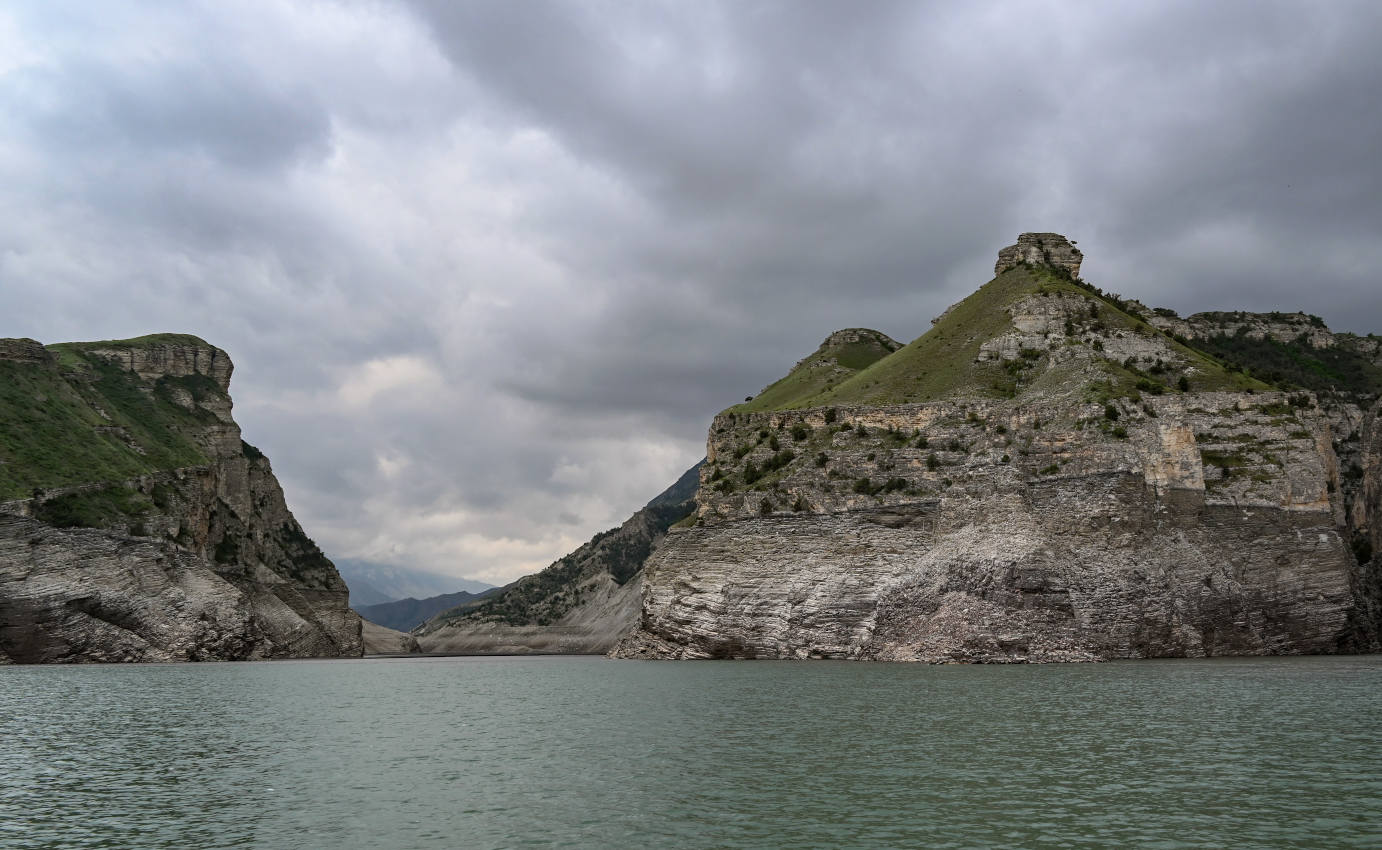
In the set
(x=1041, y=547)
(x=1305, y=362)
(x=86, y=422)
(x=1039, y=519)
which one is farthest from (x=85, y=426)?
(x=1305, y=362)

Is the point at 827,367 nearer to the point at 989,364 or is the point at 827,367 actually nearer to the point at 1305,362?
the point at 989,364

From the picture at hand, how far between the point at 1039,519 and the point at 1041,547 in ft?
8.08

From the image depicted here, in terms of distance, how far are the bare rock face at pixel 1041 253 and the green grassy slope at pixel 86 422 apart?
108568 millimetres

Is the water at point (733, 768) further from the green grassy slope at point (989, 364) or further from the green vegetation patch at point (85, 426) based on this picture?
the green vegetation patch at point (85, 426)

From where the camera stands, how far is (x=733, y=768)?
24.2 meters

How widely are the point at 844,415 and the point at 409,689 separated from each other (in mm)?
45966

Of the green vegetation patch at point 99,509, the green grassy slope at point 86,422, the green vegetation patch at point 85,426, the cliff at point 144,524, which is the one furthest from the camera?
the green grassy slope at point 86,422

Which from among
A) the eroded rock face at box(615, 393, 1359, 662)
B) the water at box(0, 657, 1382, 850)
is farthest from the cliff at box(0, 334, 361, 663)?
the eroded rock face at box(615, 393, 1359, 662)

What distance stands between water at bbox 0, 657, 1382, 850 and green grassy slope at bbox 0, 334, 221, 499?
2560 inches

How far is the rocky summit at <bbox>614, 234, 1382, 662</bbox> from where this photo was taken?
61531 millimetres

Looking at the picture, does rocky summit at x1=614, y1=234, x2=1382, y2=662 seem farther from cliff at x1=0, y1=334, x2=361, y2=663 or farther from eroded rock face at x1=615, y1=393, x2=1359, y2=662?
cliff at x1=0, y1=334, x2=361, y2=663

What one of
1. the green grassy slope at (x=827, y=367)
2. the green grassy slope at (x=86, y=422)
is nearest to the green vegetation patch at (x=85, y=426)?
the green grassy slope at (x=86, y=422)

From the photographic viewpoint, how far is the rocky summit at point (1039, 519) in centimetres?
6153

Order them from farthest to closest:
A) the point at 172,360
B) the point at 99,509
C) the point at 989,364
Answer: the point at 172,360
the point at 99,509
the point at 989,364
